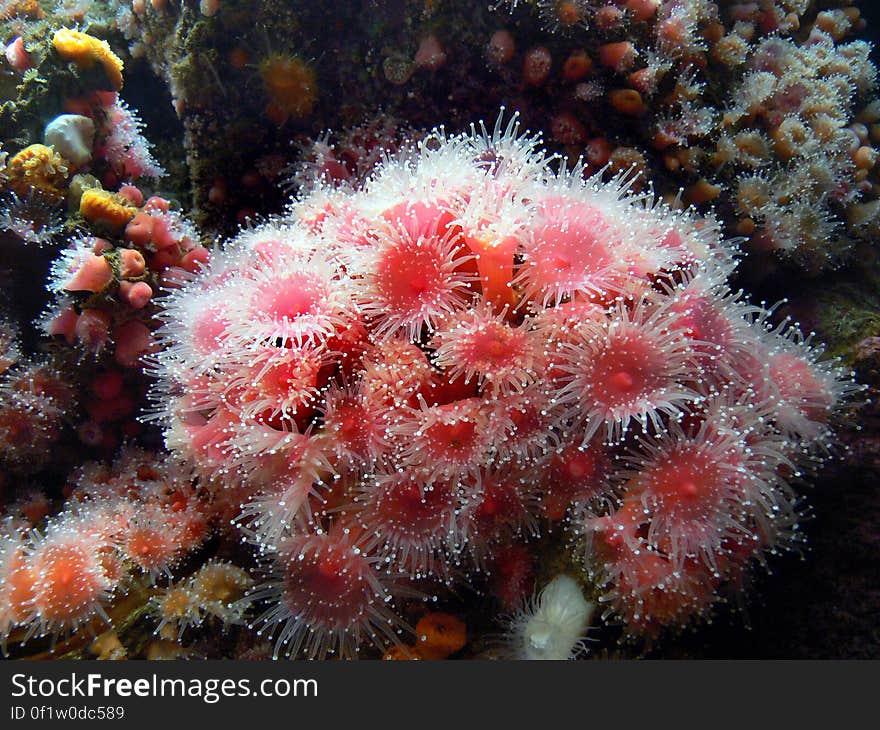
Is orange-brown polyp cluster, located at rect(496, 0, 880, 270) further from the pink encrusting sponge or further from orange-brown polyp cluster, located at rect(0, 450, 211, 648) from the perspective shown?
orange-brown polyp cluster, located at rect(0, 450, 211, 648)

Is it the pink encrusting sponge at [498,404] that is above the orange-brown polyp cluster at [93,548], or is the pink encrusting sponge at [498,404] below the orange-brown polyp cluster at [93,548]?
above

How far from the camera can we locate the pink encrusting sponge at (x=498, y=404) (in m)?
2.57

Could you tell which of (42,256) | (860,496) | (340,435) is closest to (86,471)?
(42,256)

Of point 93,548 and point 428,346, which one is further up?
point 428,346

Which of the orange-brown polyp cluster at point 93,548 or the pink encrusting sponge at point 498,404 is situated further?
the orange-brown polyp cluster at point 93,548

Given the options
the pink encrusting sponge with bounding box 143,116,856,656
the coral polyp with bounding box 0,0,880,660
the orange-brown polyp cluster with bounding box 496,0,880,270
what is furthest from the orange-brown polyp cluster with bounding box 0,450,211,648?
the orange-brown polyp cluster with bounding box 496,0,880,270

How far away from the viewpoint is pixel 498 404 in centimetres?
258

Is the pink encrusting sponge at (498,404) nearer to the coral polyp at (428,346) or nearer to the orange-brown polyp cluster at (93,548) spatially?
the coral polyp at (428,346)

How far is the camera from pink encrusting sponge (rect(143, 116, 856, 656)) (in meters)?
2.57

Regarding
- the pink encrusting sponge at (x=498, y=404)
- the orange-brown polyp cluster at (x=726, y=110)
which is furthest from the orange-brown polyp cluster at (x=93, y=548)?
the orange-brown polyp cluster at (x=726, y=110)

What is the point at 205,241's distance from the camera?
3797mm

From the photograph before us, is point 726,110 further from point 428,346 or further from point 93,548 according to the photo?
point 93,548

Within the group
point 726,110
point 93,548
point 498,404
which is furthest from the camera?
point 726,110

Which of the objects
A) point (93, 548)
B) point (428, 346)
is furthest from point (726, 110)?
point (93, 548)
